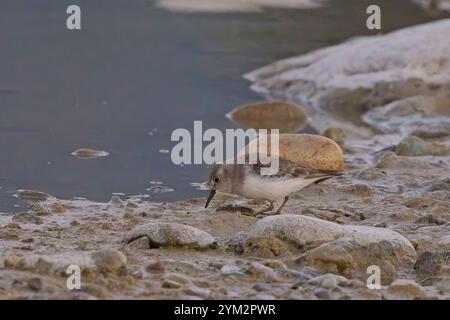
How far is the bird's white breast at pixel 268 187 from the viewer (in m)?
8.52

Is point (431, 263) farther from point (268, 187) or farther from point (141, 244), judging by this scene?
point (141, 244)

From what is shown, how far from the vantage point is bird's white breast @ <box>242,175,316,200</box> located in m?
8.52

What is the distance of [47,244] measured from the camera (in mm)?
7660

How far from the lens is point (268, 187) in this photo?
8523 millimetres

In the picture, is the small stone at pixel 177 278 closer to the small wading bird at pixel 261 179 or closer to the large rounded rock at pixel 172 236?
the large rounded rock at pixel 172 236

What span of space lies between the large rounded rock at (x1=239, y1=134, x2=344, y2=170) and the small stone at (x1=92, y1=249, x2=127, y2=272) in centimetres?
360

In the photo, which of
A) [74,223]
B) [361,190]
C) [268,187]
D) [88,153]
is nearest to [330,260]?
[268,187]

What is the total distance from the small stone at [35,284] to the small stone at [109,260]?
0.48 m

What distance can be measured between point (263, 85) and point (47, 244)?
7.91 metres

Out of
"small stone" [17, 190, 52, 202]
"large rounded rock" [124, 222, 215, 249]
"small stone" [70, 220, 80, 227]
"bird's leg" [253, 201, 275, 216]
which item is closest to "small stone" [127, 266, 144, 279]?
"large rounded rock" [124, 222, 215, 249]

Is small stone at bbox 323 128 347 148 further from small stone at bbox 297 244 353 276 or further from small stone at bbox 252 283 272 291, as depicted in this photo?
small stone at bbox 252 283 272 291
